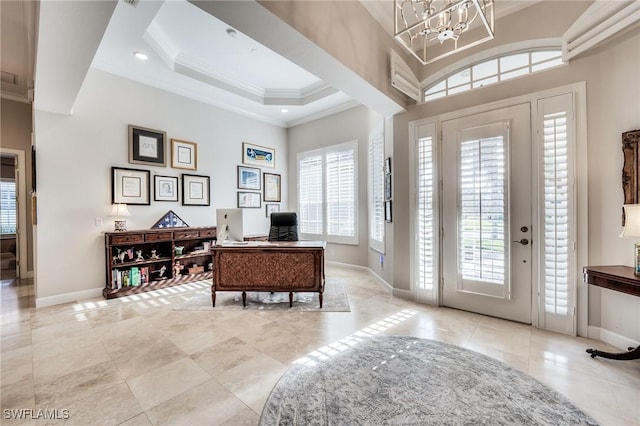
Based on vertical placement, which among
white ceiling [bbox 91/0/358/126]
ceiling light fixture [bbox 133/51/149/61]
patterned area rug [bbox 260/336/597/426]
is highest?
white ceiling [bbox 91/0/358/126]

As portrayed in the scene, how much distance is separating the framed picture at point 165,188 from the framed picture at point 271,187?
201cm

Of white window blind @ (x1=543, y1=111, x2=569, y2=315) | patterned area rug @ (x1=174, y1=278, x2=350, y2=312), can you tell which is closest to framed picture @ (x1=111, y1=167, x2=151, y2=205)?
patterned area rug @ (x1=174, y1=278, x2=350, y2=312)

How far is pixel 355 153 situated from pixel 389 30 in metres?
2.47

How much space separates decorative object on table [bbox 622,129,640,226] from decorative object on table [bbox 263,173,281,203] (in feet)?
18.6

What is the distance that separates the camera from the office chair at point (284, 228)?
459cm

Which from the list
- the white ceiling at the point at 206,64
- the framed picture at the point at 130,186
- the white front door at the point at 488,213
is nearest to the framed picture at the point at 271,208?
the white ceiling at the point at 206,64

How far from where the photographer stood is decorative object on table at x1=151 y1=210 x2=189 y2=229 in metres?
4.66

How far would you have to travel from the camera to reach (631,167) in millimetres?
2355

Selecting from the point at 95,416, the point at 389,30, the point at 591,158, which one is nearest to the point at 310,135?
the point at 389,30

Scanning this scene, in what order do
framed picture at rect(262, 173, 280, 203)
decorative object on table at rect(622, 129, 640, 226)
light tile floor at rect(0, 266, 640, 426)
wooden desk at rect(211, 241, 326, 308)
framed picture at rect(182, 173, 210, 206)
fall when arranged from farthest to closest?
framed picture at rect(262, 173, 280, 203)
framed picture at rect(182, 173, 210, 206)
wooden desk at rect(211, 241, 326, 308)
decorative object on table at rect(622, 129, 640, 226)
light tile floor at rect(0, 266, 640, 426)

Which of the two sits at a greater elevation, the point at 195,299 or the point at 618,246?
the point at 618,246

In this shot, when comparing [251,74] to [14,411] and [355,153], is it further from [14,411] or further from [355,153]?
[14,411]

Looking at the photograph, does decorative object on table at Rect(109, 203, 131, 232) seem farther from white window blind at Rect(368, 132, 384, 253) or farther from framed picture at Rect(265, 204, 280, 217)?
white window blind at Rect(368, 132, 384, 253)

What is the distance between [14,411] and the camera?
5.77 ft
